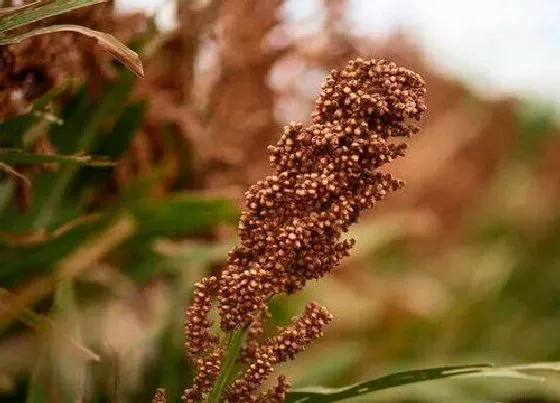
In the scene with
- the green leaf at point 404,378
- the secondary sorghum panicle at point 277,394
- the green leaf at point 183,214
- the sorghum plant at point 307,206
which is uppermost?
the green leaf at point 183,214

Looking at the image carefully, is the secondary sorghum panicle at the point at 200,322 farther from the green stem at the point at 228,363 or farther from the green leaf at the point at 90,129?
the green leaf at the point at 90,129

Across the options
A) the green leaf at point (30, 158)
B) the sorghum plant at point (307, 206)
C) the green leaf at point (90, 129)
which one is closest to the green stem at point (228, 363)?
the sorghum plant at point (307, 206)

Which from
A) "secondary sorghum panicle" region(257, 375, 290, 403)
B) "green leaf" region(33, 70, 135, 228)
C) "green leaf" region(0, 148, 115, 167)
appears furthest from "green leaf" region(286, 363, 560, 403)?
"green leaf" region(33, 70, 135, 228)

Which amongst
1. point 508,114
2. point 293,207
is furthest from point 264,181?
point 508,114

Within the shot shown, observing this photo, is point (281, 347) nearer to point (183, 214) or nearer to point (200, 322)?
point (200, 322)

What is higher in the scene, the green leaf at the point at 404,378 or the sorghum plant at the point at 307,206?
the sorghum plant at the point at 307,206

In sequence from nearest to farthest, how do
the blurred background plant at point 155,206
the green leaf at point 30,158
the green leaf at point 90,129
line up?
the green leaf at point 30,158
the blurred background plant at point 155,206
the green leaf at point 90,129

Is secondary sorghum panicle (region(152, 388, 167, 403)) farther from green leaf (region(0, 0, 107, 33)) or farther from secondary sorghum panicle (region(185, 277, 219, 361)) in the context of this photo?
green leaf (region(0, 0, 107, 33))

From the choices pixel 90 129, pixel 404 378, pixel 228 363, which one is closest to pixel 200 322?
pixel 228 363
